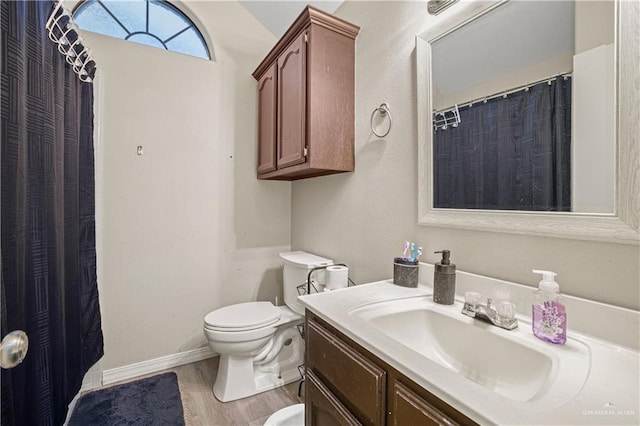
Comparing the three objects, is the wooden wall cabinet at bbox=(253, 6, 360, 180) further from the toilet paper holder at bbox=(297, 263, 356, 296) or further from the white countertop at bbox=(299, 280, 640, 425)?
the white countertop at bbox=(299, 280, 640, 425)

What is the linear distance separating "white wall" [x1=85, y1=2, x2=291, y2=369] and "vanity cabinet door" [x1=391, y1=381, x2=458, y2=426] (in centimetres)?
180

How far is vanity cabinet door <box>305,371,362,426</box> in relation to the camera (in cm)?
78

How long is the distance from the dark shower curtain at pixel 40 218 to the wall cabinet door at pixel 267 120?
40.9 inches

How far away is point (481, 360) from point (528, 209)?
18.7 inches

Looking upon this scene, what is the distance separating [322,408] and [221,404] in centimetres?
106

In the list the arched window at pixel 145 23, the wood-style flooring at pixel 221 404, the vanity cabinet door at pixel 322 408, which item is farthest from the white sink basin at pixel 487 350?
the arched window at pixel 145 23

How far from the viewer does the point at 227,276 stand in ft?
7.22

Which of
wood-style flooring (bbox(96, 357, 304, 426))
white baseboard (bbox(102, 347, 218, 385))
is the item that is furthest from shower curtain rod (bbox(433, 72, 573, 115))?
white baseboard (bbox(102, 347, 218, 385))

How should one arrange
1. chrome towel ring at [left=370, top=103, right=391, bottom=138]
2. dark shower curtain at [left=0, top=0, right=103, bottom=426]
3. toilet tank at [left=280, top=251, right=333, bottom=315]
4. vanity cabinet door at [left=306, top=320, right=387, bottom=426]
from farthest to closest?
1. toilet tank at [left=280, top=251, right=333, bottom=315]
2. chrome towel ring at [left=370, top=103, right=391, bottom=138]
3. dark shower curtain at [left=0, top=0, right=103, bottom=426]
4. vanity cabinet door at [left=306, top=320, right=387, bottom=426]

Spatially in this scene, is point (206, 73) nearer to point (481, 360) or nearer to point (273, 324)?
point (273, 324)

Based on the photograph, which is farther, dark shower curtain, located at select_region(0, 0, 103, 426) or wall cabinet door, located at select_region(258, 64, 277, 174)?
wall cabinet door, located at select_region(258, 64, 277, 174)

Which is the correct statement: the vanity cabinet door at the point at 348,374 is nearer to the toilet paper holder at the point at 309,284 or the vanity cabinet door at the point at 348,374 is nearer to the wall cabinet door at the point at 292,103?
the toilet paper holder at the point at 309,284

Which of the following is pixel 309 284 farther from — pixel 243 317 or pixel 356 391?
pixel 356 391

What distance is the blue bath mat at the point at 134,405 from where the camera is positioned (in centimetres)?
150
